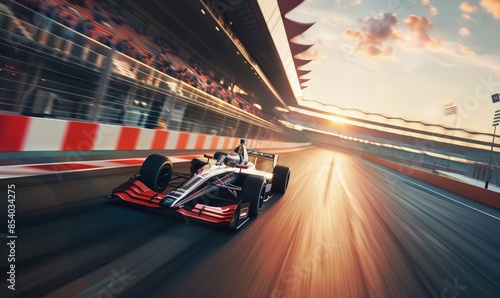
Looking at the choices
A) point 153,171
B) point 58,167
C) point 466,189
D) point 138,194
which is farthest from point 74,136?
point 466,189

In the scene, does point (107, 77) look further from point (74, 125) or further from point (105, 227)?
point (105, 227)

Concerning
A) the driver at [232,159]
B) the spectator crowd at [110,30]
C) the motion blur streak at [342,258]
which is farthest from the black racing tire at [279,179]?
the spectator crowd at [110,30]

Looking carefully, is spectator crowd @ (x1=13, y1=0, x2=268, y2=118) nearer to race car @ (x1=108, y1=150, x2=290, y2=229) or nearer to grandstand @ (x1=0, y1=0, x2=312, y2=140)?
grandstand @ (x1=0, y1=0, x2=312, y2=140)

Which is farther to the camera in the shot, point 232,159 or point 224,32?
point 224,32

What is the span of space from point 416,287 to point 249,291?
5.94ft

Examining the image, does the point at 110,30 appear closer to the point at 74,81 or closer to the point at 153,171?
the point at 74,81

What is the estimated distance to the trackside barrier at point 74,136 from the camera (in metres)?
5.04

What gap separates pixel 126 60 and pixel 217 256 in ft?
19.9

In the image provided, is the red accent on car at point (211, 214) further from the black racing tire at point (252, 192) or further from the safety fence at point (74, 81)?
the safety fence at point (74, 81)

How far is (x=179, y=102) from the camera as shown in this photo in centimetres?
1077

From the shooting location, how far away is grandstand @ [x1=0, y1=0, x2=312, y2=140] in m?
5.53

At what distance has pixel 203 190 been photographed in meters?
4.10

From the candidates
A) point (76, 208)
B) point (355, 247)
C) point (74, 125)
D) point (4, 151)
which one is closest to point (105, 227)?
point (76, 208)

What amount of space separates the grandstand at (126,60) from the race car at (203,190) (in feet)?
8.97
